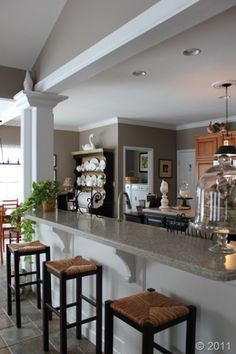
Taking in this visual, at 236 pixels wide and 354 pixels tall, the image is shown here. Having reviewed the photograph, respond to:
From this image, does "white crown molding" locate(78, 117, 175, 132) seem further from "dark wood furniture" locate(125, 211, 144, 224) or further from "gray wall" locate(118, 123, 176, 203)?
"dark wood furniture" locate(125, 211, 144, 224)

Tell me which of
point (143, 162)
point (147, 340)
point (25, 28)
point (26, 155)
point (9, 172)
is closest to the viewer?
point (147, 340)

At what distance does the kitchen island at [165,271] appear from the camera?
149 centimetres

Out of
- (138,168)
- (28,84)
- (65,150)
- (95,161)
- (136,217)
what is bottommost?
(136,217)

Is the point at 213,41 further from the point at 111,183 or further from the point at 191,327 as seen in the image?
the point at 111,183

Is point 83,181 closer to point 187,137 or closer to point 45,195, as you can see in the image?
point 187,137

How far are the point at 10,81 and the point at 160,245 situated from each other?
305 cm

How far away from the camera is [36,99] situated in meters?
3.55

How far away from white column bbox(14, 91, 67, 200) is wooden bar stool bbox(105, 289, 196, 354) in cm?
232

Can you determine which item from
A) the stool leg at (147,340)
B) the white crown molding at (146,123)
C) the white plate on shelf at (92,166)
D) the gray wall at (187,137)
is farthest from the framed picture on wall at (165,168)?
the stool leg at (147,340)

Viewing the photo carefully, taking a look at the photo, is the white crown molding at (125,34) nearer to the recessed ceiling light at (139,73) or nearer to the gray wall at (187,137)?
the recessed ceiling light at (139,73)

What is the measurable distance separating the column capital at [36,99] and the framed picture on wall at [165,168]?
431cm

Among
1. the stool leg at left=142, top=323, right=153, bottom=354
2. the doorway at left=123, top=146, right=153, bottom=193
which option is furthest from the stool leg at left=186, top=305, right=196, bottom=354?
the doorway at left=123, top=146, right=153, bottom=193

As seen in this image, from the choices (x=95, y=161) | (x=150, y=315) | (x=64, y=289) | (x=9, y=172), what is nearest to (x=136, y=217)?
(x=95, y=161)

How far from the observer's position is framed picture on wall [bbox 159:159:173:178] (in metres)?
7.54
